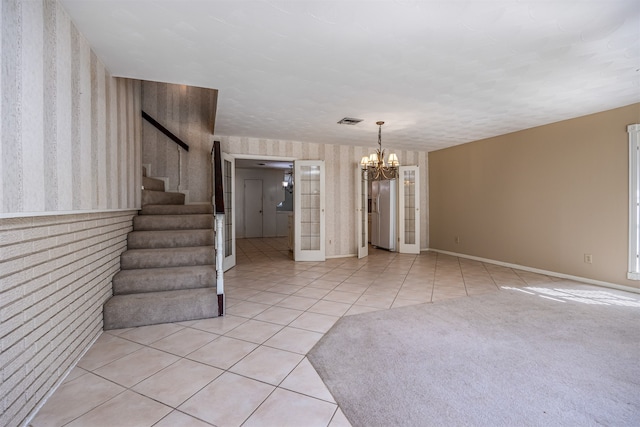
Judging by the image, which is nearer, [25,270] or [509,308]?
[25,270]

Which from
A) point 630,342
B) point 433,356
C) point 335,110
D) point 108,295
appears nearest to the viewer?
point 433,356

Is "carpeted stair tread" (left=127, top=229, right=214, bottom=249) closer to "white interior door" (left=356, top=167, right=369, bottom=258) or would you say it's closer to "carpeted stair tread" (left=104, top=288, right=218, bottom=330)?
"carpeted stair tread" (left=104, top=288, right=218, bottom=330)

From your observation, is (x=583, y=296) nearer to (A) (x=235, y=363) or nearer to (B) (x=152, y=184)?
(A) (x=235, y=363)

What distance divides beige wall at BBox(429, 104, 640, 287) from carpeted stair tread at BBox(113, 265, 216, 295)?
5255 millimetres

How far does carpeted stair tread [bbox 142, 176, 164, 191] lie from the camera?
4.43 metres

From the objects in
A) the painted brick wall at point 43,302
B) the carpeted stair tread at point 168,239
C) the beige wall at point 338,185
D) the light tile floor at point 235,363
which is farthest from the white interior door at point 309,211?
the painted brick wall at point 43,302

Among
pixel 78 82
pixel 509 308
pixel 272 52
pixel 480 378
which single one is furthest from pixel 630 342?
pixel 78 82

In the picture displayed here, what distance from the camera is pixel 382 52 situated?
250cm

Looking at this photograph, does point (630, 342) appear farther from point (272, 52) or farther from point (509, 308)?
→ point (272, 52)

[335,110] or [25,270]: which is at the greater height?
[335,110]

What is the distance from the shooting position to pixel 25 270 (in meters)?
1.57

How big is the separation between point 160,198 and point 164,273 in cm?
184

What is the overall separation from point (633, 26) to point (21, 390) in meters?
4.67

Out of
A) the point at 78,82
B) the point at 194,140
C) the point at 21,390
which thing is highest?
the point at 194,140
